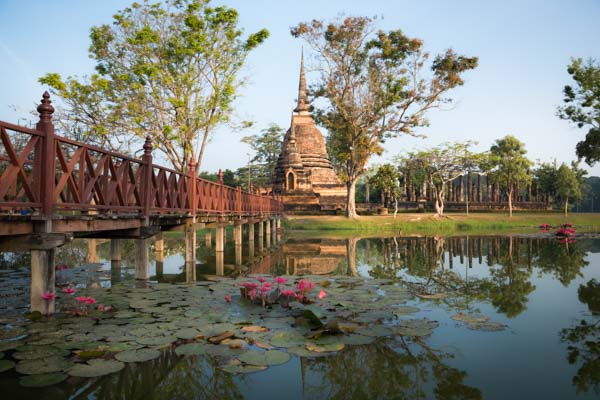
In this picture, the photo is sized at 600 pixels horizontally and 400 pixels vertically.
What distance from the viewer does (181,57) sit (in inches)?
833

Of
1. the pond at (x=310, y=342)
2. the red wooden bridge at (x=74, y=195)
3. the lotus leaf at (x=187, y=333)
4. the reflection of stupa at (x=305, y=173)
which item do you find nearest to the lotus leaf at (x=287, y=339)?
the pond at (x=310, y=342)

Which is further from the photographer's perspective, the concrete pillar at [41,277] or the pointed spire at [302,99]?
the pointed spire at [302,99]

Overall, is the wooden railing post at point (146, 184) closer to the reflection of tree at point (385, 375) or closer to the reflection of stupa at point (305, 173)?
the reflection of tree at point (385, 375)

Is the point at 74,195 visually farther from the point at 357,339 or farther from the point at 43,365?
the point at 357,339

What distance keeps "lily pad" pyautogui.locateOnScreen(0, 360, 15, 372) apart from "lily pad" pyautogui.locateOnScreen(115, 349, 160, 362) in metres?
0.94

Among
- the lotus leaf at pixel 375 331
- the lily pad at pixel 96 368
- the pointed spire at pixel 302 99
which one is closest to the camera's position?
the lily pad at pixel 96 368

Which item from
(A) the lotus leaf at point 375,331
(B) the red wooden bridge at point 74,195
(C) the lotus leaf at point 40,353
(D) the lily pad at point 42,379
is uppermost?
(B) the red wooden bridge at point 74,195

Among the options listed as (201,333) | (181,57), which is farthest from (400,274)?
(181,57)

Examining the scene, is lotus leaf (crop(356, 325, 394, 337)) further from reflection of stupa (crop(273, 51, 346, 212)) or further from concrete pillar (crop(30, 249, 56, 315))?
reflection of stupa (crop(273, 51, 346, 212))

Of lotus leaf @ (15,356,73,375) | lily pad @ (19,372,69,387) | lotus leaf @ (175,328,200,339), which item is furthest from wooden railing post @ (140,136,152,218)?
lily pad @ (19,372,69,387)

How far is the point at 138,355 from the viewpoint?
4.45m

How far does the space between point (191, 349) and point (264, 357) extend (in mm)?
852

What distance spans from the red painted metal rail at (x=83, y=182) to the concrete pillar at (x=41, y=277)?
1.95ft

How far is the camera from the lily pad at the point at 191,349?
4609 mm
